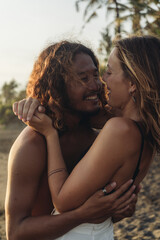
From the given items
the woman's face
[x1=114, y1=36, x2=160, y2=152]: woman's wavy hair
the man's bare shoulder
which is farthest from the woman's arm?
the woman's face

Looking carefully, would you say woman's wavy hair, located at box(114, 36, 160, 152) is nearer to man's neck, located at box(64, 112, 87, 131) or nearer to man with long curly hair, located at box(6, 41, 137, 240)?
man with long curly hair, located at box(6, 41, 137, 240)

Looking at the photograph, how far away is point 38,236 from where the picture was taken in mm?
2072

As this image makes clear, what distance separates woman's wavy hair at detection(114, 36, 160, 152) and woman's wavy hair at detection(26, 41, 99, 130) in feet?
1.65

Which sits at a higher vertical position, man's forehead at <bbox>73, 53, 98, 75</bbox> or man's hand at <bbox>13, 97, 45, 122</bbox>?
man's forehead at <bbox>73, 53, 98, 75</bbox>

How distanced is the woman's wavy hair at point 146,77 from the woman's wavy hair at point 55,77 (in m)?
0.50

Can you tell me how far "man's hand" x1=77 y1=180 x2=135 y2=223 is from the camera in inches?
77.2

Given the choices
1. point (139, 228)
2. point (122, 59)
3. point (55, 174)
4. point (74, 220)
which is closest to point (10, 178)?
point (55, 174)

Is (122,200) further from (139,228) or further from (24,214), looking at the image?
(139,228)

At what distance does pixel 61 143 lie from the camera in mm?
2477

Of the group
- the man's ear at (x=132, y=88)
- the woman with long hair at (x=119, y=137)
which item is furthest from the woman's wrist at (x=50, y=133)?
the man's ear at (x=132, y=88)

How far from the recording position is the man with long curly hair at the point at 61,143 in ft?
6.68

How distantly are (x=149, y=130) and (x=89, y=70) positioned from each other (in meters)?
0.74

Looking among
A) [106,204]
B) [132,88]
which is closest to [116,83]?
[132,88]

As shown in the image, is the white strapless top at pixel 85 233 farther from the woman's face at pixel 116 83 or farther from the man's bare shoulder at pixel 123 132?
the woman's face at pixel 116 83
